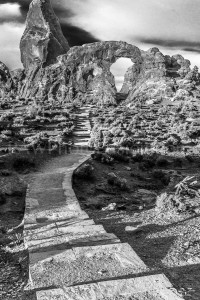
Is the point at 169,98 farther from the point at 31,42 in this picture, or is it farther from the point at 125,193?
the point at 31,42

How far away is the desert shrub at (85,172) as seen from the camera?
21172 mm

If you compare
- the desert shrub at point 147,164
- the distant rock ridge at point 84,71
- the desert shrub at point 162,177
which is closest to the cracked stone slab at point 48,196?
the desert shrub at point 162,177

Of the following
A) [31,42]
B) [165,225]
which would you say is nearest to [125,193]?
[165,225]

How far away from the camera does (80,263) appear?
27.5ft

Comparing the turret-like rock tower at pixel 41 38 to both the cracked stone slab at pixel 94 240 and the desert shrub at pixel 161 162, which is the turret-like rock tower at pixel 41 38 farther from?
the cracked stone slab at pixel 94 240

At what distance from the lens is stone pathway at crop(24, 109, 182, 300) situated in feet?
22.9

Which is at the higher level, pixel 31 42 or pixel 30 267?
pixel 31 42

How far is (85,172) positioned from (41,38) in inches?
4874

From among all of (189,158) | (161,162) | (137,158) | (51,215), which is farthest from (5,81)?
(51,215)

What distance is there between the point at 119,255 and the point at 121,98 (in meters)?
92.6

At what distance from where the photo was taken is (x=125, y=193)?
19.2 meters

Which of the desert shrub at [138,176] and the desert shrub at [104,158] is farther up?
the desert shrub at [104,158]

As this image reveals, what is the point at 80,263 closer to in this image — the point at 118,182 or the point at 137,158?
the point at 118,182

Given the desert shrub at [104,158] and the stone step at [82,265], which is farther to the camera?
the desert shrub at [104,158]
